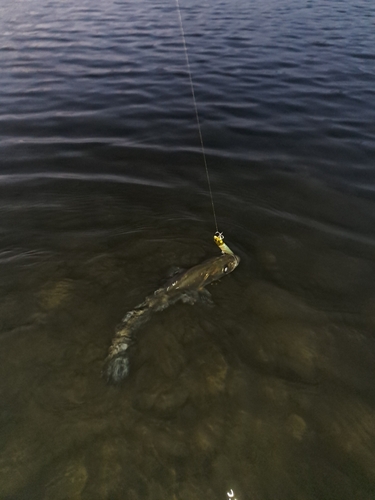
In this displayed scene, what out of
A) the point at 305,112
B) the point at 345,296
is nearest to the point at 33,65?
the point at 305,112

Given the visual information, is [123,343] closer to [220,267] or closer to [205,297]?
[205,297]

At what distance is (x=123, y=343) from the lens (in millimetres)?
5621

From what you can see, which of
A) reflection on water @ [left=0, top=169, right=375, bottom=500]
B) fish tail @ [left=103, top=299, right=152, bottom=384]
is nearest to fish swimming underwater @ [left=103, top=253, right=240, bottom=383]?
fish tail @ [left=103, top=299, right=152, bottom=384]

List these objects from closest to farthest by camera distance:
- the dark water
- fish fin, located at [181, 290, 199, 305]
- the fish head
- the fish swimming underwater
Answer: the dark water
the fish swimming underwater
fish fin, located at [181, 290, 199, 305]
the fish head

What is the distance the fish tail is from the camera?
5242mm

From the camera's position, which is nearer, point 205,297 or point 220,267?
point 205,297

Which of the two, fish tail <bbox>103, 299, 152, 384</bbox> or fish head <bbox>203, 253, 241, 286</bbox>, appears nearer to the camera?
fish tail <bbox>103, 299, 152, 384</bbox>

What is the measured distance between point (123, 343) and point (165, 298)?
1.07 m

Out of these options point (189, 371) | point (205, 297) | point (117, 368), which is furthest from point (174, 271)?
point (117, 368)

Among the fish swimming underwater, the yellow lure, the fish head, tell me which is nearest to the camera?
the fish swimming underwater

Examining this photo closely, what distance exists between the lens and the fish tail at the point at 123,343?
5242 mm

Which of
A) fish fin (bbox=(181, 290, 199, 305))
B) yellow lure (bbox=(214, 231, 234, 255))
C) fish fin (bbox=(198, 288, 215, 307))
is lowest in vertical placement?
fish fin (bbox=(198, 288, 215, 307))

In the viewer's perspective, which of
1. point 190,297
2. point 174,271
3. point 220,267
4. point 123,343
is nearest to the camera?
point 123,343

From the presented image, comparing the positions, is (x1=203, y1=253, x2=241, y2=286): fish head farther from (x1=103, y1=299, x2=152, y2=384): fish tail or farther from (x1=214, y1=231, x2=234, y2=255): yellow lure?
(x1=103, y1=299, x2=152, y2=384): fish tail
